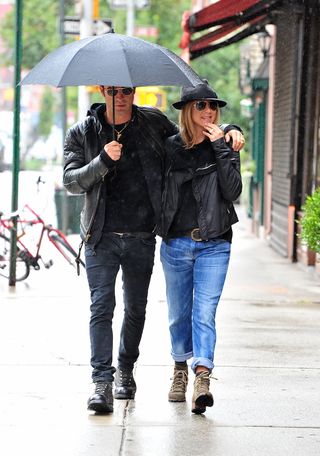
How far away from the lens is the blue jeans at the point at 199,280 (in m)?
6.92

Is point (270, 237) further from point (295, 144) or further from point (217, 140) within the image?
point (217, 140)

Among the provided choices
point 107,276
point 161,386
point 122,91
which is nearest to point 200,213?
point 107,276

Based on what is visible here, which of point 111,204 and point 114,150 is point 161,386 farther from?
point 114,150

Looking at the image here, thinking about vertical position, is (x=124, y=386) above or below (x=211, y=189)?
below

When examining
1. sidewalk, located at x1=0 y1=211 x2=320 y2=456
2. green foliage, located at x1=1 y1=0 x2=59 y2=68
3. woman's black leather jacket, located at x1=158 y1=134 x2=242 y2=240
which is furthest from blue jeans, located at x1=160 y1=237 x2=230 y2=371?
green foliage, located at x1=1 y1=0 x2=59 y2=68

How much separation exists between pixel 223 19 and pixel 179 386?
32.8 feet

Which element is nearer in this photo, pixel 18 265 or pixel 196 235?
pixel 196 235

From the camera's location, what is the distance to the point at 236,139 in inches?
271

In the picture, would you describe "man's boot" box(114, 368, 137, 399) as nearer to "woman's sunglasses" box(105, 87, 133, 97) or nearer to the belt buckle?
the belt buckle

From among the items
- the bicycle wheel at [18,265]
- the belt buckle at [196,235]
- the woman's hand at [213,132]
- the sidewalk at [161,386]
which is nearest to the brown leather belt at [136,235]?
the belt buckle at [196,235]

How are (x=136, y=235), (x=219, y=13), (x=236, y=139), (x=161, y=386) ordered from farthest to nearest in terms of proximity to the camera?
1. (x=219, y=13)
2. (x=161, y=386)
3. (x=136, y=235)
4. (x=236, y=139)

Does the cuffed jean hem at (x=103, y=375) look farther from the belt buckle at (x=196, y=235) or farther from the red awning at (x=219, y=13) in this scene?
the red awning at (x=219, y=13)

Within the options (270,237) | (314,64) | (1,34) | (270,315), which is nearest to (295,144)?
(314,64)

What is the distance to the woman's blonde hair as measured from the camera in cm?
688
